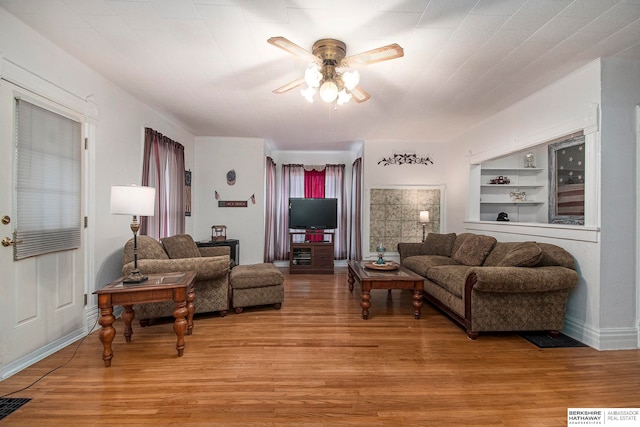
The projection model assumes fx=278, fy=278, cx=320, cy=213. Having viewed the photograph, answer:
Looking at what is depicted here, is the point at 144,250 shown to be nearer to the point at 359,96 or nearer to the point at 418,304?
the point at 359,96

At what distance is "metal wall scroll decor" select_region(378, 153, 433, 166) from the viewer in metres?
5.55

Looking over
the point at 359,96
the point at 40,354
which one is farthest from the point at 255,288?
the point at 359,96

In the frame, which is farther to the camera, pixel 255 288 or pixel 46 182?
pixel 255 288

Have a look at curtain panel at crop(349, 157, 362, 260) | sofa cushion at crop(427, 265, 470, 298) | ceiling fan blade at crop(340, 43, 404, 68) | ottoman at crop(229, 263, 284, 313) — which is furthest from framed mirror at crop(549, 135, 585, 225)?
ottoman at crop(229, 263, 284, 313)

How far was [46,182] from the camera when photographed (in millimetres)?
2346

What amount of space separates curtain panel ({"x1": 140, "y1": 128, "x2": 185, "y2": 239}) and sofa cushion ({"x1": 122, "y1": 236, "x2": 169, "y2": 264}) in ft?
1.99

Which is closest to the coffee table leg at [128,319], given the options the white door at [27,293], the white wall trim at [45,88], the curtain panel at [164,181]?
the white door at [27,293]

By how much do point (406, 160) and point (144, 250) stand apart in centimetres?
468

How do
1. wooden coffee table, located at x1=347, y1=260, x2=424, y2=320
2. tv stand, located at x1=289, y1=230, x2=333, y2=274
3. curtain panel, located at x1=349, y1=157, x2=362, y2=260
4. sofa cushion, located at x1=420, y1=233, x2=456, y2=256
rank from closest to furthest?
wooden coffee table, located at x1=347, y1=260, x2=424, y2=320 → sofa cushion, located at x1=420, y1=233, x2=456, y2=256 → tv stand, located at x1=289, y1=230, x2=333, y2=274 → curtain panel, located at x1=349, y1=157, x2=362, y2=260

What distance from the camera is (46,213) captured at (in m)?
2.34

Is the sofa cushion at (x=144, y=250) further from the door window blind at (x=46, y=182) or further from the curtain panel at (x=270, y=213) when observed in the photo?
the curtain panel at (x=270, y=213)

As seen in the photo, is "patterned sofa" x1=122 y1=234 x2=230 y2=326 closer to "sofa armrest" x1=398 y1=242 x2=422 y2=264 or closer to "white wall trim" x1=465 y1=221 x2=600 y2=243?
"sofa armrest" x1=398 y1=242 x2=422 y2=264

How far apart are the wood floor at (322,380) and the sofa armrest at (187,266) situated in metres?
0.57

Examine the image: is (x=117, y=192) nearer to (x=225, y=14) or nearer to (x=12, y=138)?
(x=12, y=138)
